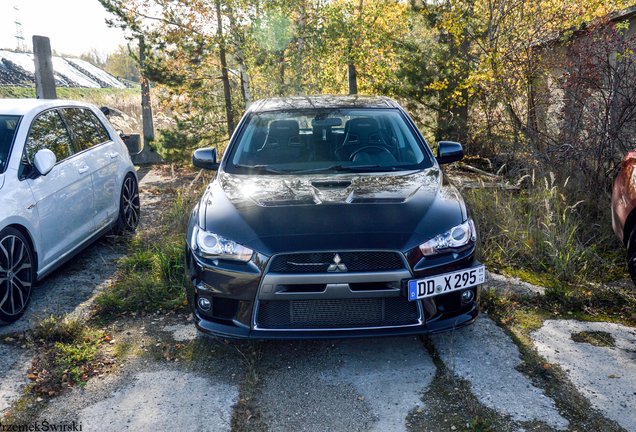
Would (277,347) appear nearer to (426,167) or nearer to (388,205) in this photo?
(388,205)

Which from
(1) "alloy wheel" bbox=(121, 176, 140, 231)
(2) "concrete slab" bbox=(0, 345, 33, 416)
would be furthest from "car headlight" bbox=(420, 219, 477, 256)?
(1) "alloy wheel" bbox=(121, 176, 140, 231)

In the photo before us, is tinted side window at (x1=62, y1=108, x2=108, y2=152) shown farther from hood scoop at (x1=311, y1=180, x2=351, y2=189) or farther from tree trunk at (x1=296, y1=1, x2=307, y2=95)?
tree trunk at (x1=296, y1=1, x2=307, y2=95)

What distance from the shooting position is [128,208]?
5949mm

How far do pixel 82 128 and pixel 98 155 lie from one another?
1.10 feet

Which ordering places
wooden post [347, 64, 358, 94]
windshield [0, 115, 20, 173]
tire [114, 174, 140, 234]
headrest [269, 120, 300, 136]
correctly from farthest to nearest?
wooden post [347, 64, 358, 94], tire [114, 174, 140, 234], headrest [269, 120, 300, 136], windshield [0, 115, 20, 173]

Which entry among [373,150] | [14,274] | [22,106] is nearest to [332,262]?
[373,150]

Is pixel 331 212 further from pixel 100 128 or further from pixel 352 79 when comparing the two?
pixel 352 79

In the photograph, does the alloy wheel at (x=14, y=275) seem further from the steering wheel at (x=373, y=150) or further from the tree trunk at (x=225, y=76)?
the tree trunk at (x=225, y=76)

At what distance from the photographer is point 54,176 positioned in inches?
169

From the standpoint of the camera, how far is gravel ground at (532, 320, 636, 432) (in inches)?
103

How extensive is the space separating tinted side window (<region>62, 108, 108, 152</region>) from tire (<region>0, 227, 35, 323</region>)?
4.90 feet

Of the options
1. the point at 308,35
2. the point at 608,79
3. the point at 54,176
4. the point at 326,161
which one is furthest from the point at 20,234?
the point at 308,35

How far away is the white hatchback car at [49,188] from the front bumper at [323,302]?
71.4 inches

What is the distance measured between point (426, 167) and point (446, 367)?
1559 mm
